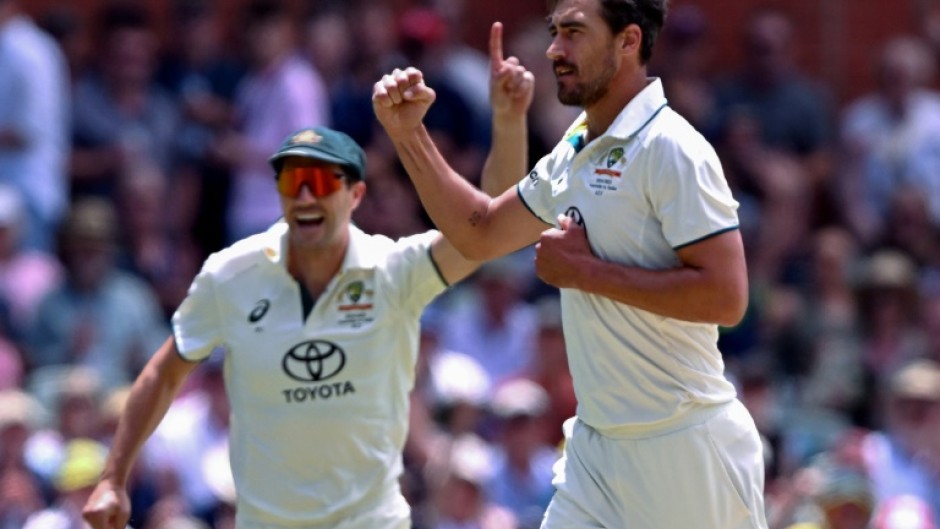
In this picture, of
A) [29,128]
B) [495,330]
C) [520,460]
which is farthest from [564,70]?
[29,128]

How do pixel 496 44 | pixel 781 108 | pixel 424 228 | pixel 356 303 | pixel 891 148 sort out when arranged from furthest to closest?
pixel 781 108 → pixel 891 148 → pixel 424 228 → pixel 356 303 → pixel 496 44

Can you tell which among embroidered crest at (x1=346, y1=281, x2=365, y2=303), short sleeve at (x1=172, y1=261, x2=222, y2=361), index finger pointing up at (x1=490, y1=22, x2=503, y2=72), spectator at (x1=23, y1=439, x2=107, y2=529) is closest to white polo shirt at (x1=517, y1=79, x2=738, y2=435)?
index finger pointing up at (x1=490, y1=22, x2=503, y2=72)

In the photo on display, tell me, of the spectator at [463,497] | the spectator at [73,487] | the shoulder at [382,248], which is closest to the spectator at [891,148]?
the spectator at [463,497]

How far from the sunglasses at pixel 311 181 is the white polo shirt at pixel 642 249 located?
1255mm

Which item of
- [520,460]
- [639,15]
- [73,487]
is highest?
[639,15]

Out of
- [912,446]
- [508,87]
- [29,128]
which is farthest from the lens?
[29,128]

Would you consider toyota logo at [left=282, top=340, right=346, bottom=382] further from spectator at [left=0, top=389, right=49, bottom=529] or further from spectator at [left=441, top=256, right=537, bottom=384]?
spectator at [left=441, top=256, right=537, bottom=384]

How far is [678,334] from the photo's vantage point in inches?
223

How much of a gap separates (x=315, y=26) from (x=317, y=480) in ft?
20.0

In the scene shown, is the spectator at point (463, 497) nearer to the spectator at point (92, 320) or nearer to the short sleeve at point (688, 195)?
the spectator at point (92, 320)

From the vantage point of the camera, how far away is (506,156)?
21.9 ft

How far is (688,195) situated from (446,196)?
956 mm

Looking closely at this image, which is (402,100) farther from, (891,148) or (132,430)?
(891,148)

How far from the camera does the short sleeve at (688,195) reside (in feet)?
17.9
